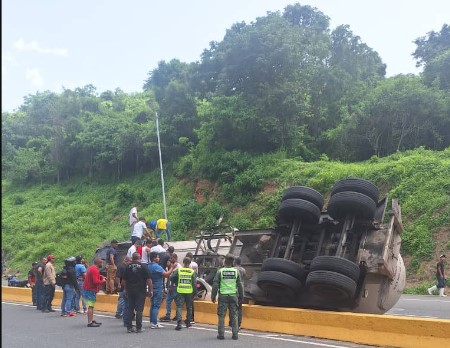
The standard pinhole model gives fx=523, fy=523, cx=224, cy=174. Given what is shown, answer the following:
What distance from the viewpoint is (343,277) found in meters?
8.73

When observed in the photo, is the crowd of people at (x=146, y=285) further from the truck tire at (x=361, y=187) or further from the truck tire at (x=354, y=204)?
the truck tire at (x=361, y=187)

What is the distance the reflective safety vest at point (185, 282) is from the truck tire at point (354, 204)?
10.4 ft

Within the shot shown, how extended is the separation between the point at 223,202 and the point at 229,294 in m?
22.3

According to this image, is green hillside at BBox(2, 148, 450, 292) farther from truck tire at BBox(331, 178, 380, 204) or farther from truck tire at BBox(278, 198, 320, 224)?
truck tire at BBox(331, 178, 380, 204)

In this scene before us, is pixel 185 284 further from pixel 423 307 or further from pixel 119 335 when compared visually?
pixel 423 307

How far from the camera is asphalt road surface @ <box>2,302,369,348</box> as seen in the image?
28.2 feet

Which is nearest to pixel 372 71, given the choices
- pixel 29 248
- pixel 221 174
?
pixel 221 174

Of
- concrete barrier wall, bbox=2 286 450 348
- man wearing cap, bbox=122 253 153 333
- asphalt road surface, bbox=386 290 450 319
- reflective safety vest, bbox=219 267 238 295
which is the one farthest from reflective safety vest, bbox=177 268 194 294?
asphalt road surface, bbox=386 290 450 319

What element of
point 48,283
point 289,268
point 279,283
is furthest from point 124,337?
point 48,283

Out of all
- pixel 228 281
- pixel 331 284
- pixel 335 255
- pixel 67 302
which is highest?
pixel 335 255

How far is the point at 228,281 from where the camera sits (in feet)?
30.1

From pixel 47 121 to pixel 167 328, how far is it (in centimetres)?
5280

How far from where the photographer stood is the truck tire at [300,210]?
33.4ft

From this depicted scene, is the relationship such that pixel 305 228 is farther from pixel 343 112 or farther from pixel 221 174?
pixel 343 112
